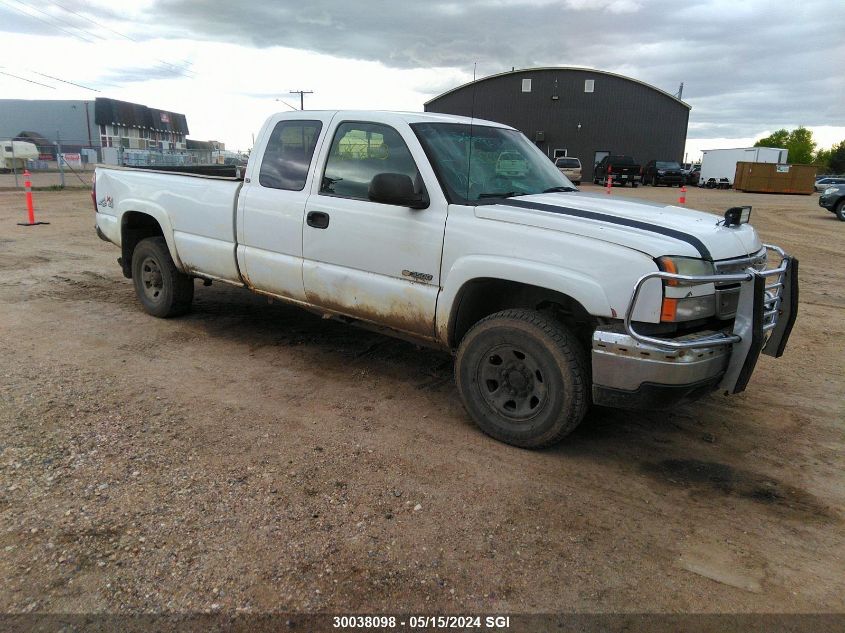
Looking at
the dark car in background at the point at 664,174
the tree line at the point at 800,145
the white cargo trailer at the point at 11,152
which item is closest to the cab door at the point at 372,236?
the white cargo trailer at the point at 11,152

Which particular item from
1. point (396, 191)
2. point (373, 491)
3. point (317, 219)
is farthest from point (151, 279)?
point (373, 491)

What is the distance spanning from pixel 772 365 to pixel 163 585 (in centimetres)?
503

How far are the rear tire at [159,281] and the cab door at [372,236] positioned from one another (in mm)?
1975

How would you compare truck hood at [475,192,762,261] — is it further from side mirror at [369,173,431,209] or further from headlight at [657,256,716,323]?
side mirror at [369,173,431,209]

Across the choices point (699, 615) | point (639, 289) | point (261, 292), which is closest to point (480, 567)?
point (699, 615)

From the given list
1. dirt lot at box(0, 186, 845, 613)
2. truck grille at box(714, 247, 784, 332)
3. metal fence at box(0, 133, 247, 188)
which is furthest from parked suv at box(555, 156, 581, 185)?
truck grille at box(714, 247, 784, 332)

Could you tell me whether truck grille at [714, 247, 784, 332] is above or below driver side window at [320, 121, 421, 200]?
below

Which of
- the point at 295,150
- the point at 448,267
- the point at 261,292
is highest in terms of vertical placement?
the point at 295,150

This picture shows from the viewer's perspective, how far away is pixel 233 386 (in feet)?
15.0

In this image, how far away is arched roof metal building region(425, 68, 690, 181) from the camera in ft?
147

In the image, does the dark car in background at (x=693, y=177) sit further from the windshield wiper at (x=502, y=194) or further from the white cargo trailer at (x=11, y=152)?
the windshield wiper at (x=502, y=194)

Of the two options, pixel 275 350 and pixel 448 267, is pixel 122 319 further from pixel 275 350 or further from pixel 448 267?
pixel 448 267

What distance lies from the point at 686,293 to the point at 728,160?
148ft

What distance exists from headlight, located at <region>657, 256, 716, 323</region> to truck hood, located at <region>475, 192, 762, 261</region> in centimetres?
5
